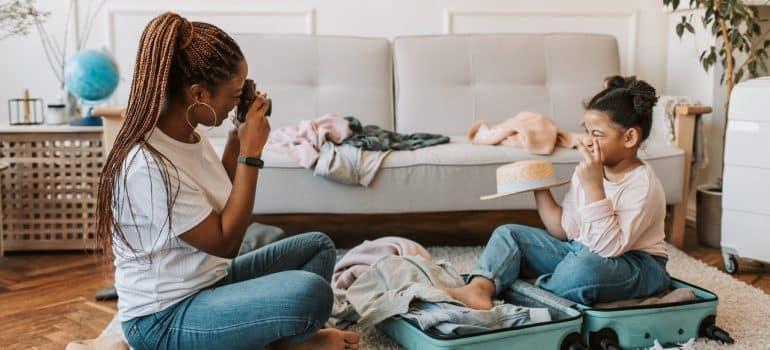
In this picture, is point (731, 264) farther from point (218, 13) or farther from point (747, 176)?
point (218, 13)

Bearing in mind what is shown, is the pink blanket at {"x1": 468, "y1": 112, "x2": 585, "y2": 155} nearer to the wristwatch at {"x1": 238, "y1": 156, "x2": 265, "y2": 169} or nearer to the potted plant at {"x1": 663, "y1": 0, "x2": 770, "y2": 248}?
the potted plant at {"x1": 663, "y1": 0, "x2": 770, "y2": 248}

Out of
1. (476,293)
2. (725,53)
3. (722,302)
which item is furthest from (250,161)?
(725,53)

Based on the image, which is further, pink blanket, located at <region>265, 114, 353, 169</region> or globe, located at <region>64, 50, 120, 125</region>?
globe, located at <region>64, 50, 120, 125</region>

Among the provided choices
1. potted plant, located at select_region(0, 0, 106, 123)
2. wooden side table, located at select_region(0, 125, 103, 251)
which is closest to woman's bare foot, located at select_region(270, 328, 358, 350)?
wooden side table, located at select_region(0, 125, 103, 251)

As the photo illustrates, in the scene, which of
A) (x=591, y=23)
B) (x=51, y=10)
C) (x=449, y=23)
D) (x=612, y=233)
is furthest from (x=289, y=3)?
(x=612, y=233)

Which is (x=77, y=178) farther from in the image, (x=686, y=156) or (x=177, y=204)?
(x=686, y=156)

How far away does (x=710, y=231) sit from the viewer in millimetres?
2953

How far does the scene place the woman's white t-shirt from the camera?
1.40 metres

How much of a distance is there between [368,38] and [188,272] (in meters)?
1.96

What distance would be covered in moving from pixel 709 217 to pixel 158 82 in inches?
88.0

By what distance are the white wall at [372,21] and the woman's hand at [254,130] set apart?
77.4 inches

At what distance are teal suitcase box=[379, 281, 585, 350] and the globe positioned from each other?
5.26 feet

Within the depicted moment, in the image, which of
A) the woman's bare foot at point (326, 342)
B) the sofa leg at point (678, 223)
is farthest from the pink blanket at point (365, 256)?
the sofa leg at point (678, 223)

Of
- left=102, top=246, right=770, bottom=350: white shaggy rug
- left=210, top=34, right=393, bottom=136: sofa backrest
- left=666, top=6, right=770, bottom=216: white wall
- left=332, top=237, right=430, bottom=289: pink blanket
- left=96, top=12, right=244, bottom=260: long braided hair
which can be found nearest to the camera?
left=96, top=12, right=244, bottom=260: long braided hair
